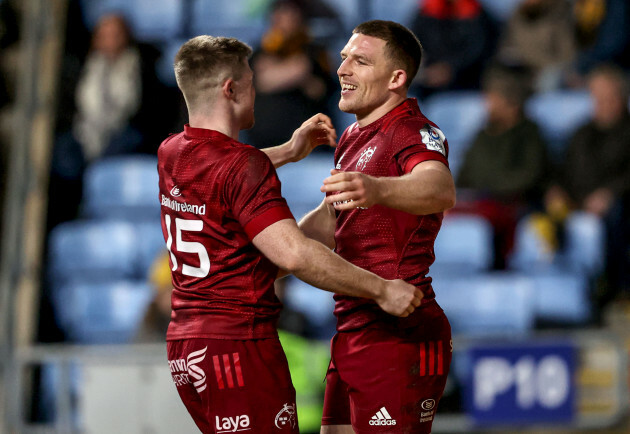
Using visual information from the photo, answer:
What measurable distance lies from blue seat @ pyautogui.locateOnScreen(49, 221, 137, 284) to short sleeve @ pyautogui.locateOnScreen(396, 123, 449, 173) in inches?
211

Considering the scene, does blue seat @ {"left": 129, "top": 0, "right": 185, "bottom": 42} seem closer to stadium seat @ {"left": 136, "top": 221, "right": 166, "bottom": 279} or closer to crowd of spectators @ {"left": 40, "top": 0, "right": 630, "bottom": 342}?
crowd of spectators @ {"left": 40, "top": 0, "right": 630, "bottom": 342}

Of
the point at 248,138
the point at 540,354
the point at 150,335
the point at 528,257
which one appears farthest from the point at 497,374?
the point at 248,138

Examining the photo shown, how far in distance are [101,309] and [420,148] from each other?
549cm

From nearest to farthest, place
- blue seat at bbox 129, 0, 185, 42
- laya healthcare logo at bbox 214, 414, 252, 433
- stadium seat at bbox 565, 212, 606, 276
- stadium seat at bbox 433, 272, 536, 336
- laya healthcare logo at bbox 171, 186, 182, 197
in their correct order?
laya healthcare logo at bbox 214, 414, 252, 433
laya healthcare logo at bbox 171, 186, 182, 197
stadium seat at bbox 433, 272, 536, 336
stadium seat at bbox 565, 212, 606, 276
blue seat at bbox 129, 0, 185, 42

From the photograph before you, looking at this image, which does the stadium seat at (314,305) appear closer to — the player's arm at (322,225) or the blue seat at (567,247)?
the blue seat at (567,247)

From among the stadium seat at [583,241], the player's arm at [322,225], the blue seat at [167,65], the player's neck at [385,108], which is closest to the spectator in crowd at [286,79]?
the blue seat at [167,65]

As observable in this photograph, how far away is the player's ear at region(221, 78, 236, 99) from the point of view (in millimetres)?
3379

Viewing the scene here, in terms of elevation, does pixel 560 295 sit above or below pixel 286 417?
above

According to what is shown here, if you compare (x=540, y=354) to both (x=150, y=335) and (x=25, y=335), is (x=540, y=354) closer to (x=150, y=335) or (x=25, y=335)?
(x=150, y=335)

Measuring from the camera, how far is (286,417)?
330 cm

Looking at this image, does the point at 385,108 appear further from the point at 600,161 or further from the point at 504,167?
the point at 600,161

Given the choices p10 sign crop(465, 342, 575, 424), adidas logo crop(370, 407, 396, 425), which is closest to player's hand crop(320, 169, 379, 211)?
adidas logo crop(370, 407, 396, 425)

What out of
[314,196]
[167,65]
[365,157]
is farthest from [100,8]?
[365,157]

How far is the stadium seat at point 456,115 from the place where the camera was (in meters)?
8.73
